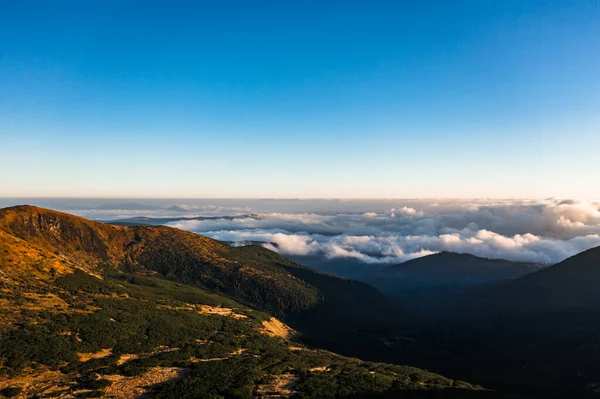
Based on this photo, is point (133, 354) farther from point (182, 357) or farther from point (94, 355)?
point (182, 357)

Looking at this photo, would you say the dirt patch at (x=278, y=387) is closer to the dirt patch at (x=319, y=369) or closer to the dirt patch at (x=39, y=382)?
the dirt patch at (x=319, y=369)

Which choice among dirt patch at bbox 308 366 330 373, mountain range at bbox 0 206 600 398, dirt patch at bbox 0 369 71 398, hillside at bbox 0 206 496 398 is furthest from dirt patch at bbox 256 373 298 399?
dirt patch at bbox 0 369 71 398

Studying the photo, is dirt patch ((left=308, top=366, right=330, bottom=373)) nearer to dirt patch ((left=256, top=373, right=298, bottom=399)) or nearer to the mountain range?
the mountain range

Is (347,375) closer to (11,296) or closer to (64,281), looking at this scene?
(11,296)

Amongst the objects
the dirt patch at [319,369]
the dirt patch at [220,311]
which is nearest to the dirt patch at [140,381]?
the dirt patch at [319,369]

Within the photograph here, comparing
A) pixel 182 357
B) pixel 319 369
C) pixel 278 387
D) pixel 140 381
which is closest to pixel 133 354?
pixel 182 357
